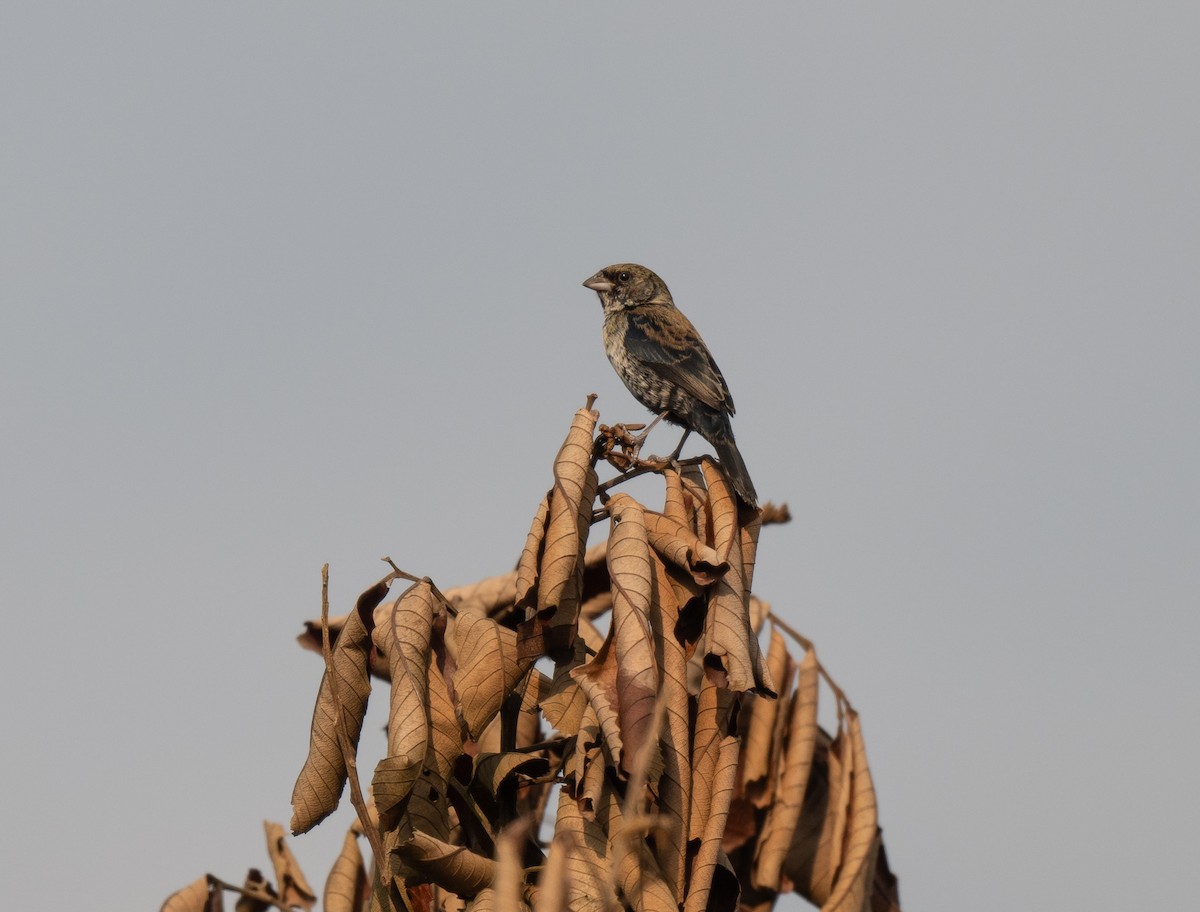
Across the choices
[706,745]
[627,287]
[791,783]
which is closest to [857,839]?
[791,783]

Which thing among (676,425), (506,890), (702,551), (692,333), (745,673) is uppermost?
(692,333)

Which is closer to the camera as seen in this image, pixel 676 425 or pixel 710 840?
pixel 710 840

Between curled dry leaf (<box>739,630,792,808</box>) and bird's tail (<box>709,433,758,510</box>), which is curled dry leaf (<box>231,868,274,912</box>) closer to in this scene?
curled dry leaf (<box>739,630,792,808</box>)

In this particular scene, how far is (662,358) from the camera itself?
841cm

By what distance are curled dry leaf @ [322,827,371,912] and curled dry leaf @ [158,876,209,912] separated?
404mm

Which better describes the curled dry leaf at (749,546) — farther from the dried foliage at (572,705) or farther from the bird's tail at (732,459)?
the bird's tail at (732,459)

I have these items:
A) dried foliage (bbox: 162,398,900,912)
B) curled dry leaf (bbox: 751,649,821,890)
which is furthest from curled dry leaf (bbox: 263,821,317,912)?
curled dry leaf (bbox: 751,649,821,890)

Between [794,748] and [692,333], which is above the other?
[692,333]

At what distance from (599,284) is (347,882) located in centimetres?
547

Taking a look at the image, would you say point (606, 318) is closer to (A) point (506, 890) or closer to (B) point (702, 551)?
(B) point (702, 551)

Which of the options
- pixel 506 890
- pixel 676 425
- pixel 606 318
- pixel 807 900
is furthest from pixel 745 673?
pixel 606 318

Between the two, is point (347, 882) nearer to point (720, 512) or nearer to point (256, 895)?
point (256, 895)

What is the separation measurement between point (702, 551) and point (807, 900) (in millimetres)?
2004

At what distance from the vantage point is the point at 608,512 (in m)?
3.99
